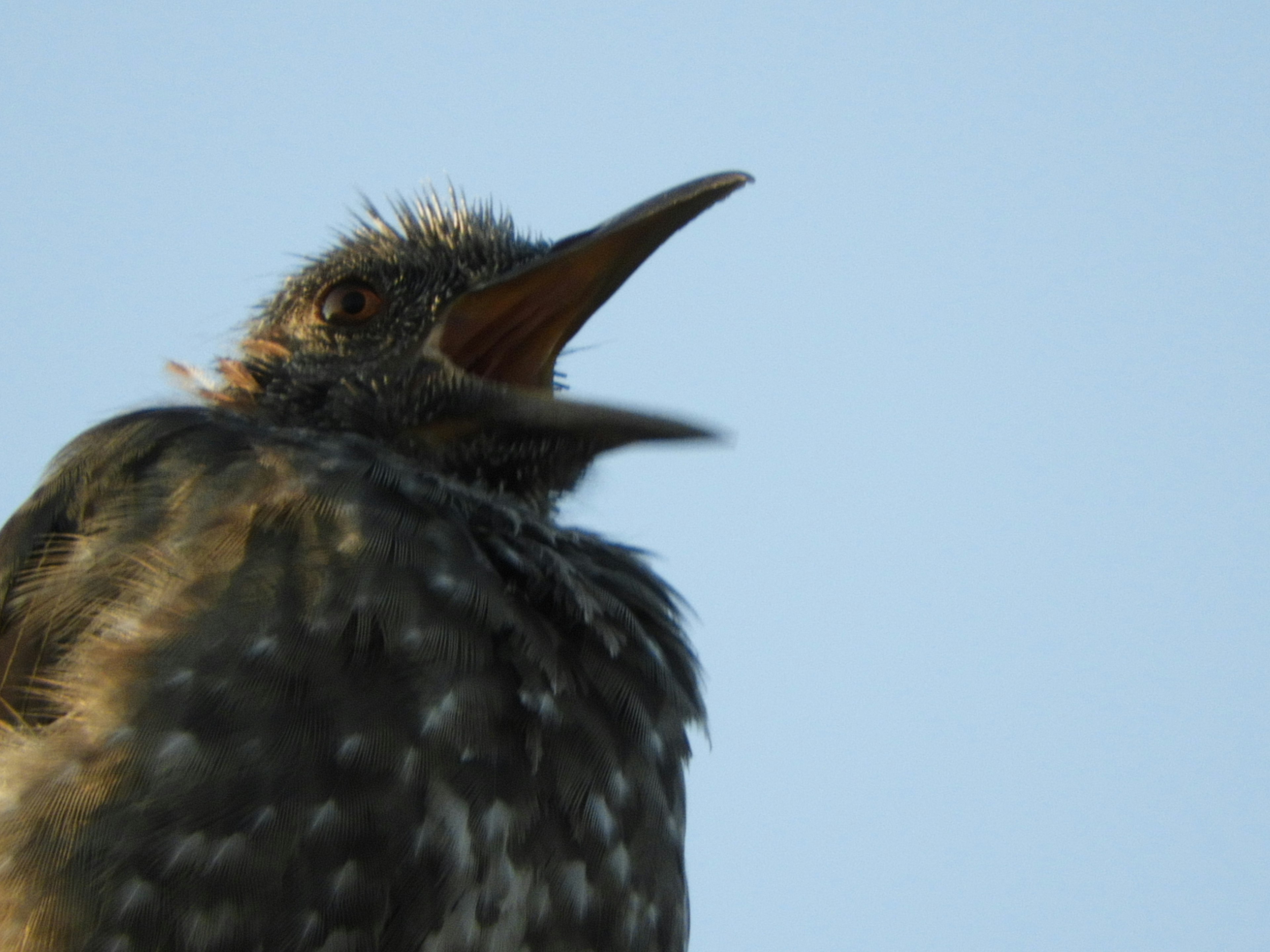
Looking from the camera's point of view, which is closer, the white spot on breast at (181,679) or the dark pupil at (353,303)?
the white spot on breast at (181,679)

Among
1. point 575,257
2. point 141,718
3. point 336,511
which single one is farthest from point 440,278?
point 141,718

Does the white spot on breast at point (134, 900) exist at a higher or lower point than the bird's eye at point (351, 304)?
lower

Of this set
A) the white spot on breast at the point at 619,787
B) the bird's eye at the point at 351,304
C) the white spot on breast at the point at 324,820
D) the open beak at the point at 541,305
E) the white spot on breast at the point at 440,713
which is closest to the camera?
the white spot on breast at the point at 324,820

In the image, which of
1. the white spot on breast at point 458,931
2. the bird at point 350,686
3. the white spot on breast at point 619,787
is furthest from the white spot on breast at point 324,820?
the white spot on breast at point 619,787

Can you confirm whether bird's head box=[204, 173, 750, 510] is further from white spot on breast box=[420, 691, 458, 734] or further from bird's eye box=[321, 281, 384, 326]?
white spot on breast box=[420, 691, 458, 734]

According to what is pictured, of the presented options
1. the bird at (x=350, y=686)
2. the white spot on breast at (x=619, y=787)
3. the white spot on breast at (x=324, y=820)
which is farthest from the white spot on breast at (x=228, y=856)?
the white spot on breast at (x=619, y=787)

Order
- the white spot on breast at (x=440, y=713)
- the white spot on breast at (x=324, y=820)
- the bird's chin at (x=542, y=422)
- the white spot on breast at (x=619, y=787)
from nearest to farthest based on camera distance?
the white spot on breast at (x=324, y=820) < the white spot on breast at (x=440, y=713) < the white spot on breast at (x=619, y=787) < the bird's chin at (x=542, y=422)

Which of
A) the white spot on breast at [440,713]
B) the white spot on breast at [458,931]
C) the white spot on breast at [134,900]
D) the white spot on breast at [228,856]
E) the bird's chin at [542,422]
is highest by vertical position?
the bird's chin at [542,422]

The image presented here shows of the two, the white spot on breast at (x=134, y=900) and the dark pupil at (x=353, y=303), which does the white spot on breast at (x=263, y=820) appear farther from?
the dark pupil at (x=353, y=303)
